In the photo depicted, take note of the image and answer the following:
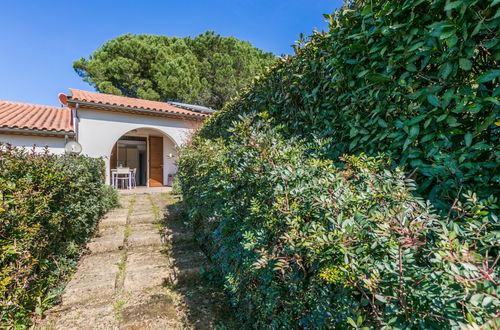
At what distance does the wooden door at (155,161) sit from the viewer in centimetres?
1087

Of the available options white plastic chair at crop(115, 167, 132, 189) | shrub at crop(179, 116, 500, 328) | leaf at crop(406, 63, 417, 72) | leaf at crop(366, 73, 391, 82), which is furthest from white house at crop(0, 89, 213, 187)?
leaf at crop(406, 63, 417, 72)

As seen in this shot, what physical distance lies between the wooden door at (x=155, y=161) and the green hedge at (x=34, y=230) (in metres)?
7.67

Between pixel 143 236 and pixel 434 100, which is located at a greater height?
pixel 434 100

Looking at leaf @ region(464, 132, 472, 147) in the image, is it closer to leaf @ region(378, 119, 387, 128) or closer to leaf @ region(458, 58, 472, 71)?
leaf @ region(458, 58, 472, 71)

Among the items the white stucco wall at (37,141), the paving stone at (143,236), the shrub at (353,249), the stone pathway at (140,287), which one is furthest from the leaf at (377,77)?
the white stucco wall at (37,141)

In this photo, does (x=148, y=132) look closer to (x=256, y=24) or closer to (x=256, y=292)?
(x=256, y=24)

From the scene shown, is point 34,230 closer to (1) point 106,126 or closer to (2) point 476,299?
(2) point 476,299

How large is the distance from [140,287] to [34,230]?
4.02 feet

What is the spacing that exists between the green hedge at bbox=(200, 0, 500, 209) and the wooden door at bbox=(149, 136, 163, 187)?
402 inches

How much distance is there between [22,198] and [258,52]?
19.3 m

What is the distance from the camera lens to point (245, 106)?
142 inches

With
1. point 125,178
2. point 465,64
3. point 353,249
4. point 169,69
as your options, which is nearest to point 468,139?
point 465,64

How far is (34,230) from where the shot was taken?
193 cm

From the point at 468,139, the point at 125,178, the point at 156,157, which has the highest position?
the point at 468,139
